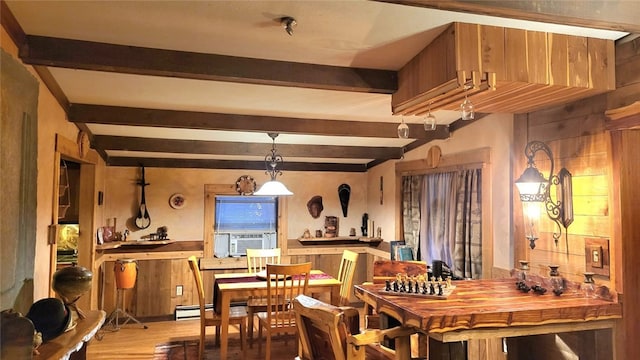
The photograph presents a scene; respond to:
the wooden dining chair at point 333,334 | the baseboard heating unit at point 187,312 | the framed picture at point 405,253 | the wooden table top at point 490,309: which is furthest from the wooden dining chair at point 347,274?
the wooden dining chair at point 333,334

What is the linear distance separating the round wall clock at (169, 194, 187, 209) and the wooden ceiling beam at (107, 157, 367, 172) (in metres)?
0.41

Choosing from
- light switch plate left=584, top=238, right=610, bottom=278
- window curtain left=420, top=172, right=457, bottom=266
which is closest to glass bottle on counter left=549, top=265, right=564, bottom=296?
light switch plate left=584, top=238, right=610, bottom=278

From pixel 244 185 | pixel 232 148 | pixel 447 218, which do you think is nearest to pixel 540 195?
pixel 447 218

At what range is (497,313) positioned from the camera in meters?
2.28

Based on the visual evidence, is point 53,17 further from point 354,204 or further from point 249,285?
point 354,204

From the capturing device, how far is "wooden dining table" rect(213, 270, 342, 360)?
391 centimetres

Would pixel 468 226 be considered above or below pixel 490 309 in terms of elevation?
above

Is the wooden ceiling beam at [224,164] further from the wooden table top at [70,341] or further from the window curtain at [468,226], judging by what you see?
the wooden table top at [70,341]

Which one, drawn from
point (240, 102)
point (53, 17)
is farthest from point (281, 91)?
point (53, 17)

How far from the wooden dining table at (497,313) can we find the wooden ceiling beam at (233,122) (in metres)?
1.90

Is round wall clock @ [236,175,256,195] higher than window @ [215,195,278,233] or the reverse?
higher

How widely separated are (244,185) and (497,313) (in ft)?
14.1

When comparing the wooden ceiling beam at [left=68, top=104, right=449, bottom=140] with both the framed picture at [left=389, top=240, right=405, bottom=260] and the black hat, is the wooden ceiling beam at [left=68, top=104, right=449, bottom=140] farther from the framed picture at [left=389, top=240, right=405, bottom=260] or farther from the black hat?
the black hat

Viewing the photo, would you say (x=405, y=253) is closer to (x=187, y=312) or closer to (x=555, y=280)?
(x=555, y=280)
